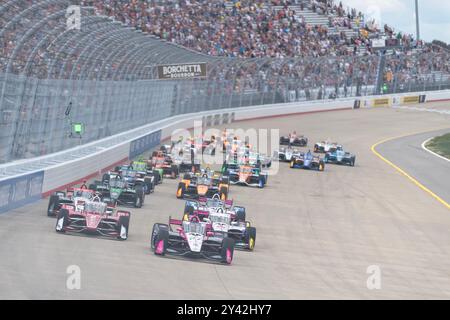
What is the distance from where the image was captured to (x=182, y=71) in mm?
40250

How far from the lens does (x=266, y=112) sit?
55.1 m

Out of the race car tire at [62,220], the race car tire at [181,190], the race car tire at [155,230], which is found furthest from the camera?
the race car tire at [181,190]

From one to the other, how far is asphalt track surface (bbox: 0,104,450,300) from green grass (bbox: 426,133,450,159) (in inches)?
553

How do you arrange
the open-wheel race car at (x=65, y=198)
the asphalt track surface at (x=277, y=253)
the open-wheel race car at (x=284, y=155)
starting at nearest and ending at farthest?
the asphalt track surface at (x=277, y=253) → the open-wheel race car at (x=65, y=198) → the open-wheel race car at (x=284, y=155)

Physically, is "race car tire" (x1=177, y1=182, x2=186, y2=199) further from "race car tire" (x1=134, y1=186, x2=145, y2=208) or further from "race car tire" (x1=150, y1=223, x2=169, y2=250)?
"race car tire" (x1=150, y1=223, x2=169, y2=250)

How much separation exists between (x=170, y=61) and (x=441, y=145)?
1499 centimetres

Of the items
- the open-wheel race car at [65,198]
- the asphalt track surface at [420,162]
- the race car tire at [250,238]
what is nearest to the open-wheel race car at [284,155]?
the asphalt track surface at [420,162]

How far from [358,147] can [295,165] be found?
36.1 ft

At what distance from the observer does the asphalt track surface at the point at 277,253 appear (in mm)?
13789

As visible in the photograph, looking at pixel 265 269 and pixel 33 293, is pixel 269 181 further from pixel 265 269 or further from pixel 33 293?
pixel 33 293

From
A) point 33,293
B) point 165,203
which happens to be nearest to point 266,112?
point 165,203

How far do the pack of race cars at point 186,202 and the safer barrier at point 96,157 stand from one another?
786 mm

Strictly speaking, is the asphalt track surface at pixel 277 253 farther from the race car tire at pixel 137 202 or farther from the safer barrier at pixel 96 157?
the safer barrier at pixel 96 157
